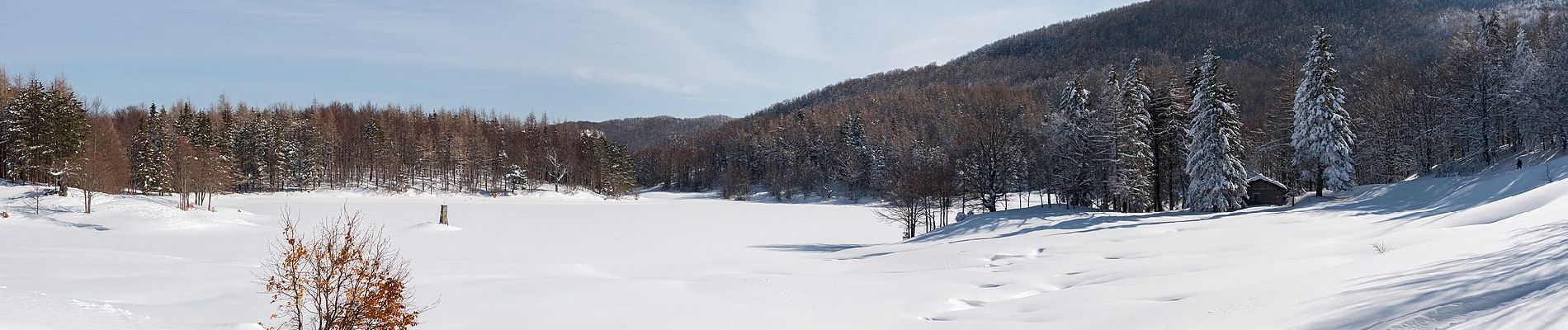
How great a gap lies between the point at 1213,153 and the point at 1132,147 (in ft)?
14.4

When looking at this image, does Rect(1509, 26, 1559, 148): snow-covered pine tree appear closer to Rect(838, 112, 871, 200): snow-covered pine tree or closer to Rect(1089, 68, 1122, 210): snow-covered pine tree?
Rect(1089, 68, 1122, 210): snow-covered pine tree

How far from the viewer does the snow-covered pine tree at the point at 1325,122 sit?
1518 inches

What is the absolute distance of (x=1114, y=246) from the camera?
22297 millimetres

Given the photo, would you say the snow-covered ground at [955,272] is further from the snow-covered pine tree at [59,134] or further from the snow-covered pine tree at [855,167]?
the snow-covered pine tree at [855,167]

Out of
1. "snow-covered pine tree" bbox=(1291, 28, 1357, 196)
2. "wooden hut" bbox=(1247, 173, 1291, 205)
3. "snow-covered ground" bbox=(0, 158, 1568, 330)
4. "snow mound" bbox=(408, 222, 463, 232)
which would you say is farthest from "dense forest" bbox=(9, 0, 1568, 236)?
"snow mound" bbox=(408, 222, 463, 232)

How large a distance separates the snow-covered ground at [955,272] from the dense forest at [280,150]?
58.3 feet

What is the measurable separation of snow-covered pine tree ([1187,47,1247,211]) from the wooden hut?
300cm

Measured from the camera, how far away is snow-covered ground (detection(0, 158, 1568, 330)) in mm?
8000

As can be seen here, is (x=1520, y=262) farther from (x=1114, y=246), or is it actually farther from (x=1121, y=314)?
(x=1114, y=246)

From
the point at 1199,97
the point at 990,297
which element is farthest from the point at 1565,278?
the point at 1199,97

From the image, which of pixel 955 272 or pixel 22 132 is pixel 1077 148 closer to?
pixel 955 272

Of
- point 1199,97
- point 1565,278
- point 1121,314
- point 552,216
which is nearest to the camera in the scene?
point 1565,278

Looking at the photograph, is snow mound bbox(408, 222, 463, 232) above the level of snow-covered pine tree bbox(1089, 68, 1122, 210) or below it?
below

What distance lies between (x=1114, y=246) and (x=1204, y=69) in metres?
24.7
